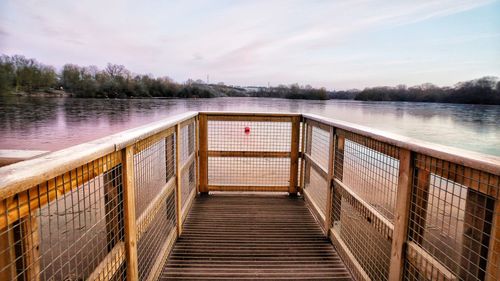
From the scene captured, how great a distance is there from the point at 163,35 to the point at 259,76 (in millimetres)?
15426

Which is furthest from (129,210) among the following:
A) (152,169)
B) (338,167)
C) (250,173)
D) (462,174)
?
(250,173)

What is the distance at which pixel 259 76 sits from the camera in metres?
45.7

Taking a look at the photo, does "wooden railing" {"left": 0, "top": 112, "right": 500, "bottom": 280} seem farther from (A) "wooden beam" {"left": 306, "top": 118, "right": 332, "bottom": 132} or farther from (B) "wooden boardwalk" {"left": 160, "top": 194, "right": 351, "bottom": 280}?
(B) "wooden boardwalk" {"left": 160, "top": 194, "right": 351, "bottom": 280}

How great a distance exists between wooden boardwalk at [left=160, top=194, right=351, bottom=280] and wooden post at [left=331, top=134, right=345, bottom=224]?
1.06 feet

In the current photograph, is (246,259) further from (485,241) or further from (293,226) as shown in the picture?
(485,241)

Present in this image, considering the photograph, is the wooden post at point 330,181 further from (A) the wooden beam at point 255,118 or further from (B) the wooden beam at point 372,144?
(A) the wooden beam at point 255,118

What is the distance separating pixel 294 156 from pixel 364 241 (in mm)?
1905

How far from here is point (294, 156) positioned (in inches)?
176

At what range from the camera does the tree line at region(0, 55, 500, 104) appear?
41.2 metres

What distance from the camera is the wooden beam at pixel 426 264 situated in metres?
1.39

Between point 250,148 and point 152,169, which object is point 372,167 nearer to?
point 152,169

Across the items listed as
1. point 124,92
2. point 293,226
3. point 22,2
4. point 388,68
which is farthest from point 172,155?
point 124,92

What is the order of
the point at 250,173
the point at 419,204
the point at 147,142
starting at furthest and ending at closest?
the point at 250,173
the point at 147,142
the point at 419,204

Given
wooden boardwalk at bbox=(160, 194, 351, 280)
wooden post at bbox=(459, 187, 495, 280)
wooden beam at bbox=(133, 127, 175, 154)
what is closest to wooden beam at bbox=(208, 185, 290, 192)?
wooden boardwalk at bbox=(160, 194, 351, 280)
